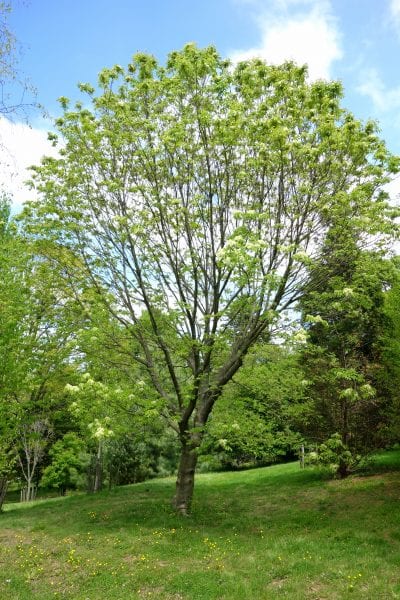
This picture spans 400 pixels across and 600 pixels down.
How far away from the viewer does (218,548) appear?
12078mm

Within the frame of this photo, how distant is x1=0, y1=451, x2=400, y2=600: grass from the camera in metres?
9.71

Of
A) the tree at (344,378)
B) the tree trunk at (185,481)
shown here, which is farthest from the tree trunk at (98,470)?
the tree at (344,378)

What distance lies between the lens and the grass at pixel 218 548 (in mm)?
9711

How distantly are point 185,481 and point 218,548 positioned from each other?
12.2 ft

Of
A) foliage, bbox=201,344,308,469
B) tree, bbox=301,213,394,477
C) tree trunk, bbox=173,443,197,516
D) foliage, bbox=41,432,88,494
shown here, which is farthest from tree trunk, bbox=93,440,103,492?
foliage, bbox=201,344,308,469

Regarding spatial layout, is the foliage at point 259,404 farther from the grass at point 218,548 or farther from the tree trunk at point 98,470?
the tree trunk at point 98,470

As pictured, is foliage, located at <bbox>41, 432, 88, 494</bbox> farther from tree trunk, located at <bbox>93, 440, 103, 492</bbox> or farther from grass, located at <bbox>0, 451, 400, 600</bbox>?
grass, located at <bbox>0, 451, 400, 600</bbox>

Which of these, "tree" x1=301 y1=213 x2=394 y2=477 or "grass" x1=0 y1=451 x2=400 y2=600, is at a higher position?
"tree" x1=301 y1=213 x2=394 y2=477

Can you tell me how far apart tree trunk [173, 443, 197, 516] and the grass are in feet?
2.03

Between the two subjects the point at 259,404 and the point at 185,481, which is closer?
the point at 259,404

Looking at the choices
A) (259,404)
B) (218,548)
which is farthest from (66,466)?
(218,548)

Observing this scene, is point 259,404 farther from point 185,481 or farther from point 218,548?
point 218,548

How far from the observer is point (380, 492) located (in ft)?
55.2

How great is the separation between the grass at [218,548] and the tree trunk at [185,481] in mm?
619
